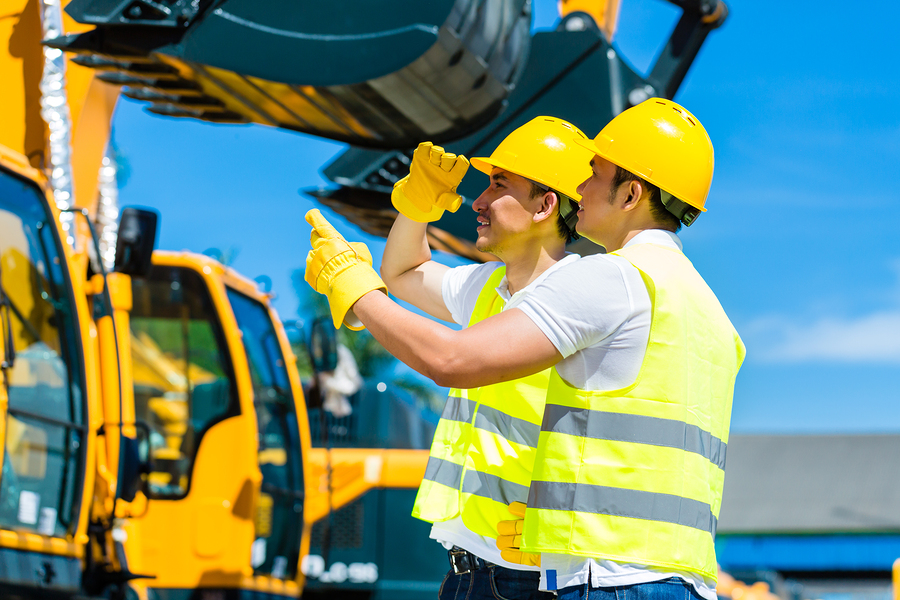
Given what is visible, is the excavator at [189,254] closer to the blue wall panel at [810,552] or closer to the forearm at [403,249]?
the forearm at [403,249]

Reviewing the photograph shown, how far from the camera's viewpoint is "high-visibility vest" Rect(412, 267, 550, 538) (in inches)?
83.7

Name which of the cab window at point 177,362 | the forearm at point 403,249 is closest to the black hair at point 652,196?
the forearm at point 403,249

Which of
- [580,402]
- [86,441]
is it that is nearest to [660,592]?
[580,402]

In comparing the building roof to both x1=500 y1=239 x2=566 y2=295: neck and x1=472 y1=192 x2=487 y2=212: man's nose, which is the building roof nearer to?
x1=500 y1=239 x2=566 y2=295: neck

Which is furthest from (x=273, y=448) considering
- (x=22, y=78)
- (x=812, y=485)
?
(x=812, y=485)

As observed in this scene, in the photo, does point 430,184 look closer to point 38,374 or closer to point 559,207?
point 559,207

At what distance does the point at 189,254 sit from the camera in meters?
5.68

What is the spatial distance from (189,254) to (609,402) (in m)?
4.34

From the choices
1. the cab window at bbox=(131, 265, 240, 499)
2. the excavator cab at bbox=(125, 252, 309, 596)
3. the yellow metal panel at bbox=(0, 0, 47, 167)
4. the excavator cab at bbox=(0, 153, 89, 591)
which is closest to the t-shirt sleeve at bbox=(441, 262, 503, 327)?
the excavator cab at bbox=(0, 153, 89, 591)

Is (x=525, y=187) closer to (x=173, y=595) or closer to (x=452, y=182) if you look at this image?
(x=452, y=182)

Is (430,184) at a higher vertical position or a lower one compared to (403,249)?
higher

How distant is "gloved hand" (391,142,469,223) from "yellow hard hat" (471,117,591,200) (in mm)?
80

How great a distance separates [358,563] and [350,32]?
4274 mm

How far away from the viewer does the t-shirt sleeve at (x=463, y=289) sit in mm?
2637
